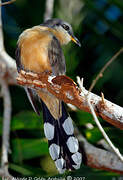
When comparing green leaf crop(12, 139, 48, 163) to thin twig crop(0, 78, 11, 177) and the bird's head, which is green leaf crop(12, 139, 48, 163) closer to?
thin twig crop(0, 78, 11, 177)

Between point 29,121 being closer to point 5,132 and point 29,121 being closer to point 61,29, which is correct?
point 5,132

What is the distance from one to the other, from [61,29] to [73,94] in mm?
642

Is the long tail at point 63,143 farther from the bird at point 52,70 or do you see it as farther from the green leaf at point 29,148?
the green leaf at point 29,148

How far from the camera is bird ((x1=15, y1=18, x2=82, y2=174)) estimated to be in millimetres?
1796

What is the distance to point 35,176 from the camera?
247cm

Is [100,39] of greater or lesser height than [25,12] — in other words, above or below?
below

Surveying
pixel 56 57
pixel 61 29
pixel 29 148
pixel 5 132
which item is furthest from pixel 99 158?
pixel 61 29

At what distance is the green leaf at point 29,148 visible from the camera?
8.25ft

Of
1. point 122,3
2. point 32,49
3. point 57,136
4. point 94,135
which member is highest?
point 122,3

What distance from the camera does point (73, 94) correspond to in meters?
1.55

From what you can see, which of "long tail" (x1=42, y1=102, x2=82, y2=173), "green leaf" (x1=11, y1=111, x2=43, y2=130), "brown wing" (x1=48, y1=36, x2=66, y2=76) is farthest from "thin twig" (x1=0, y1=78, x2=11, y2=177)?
"brown wing" (x1=48, y1=36, x2=66, y2=76)

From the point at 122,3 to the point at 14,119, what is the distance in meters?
1.15

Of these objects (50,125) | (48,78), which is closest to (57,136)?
(50,125)

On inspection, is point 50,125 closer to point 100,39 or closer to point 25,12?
point 100,39
